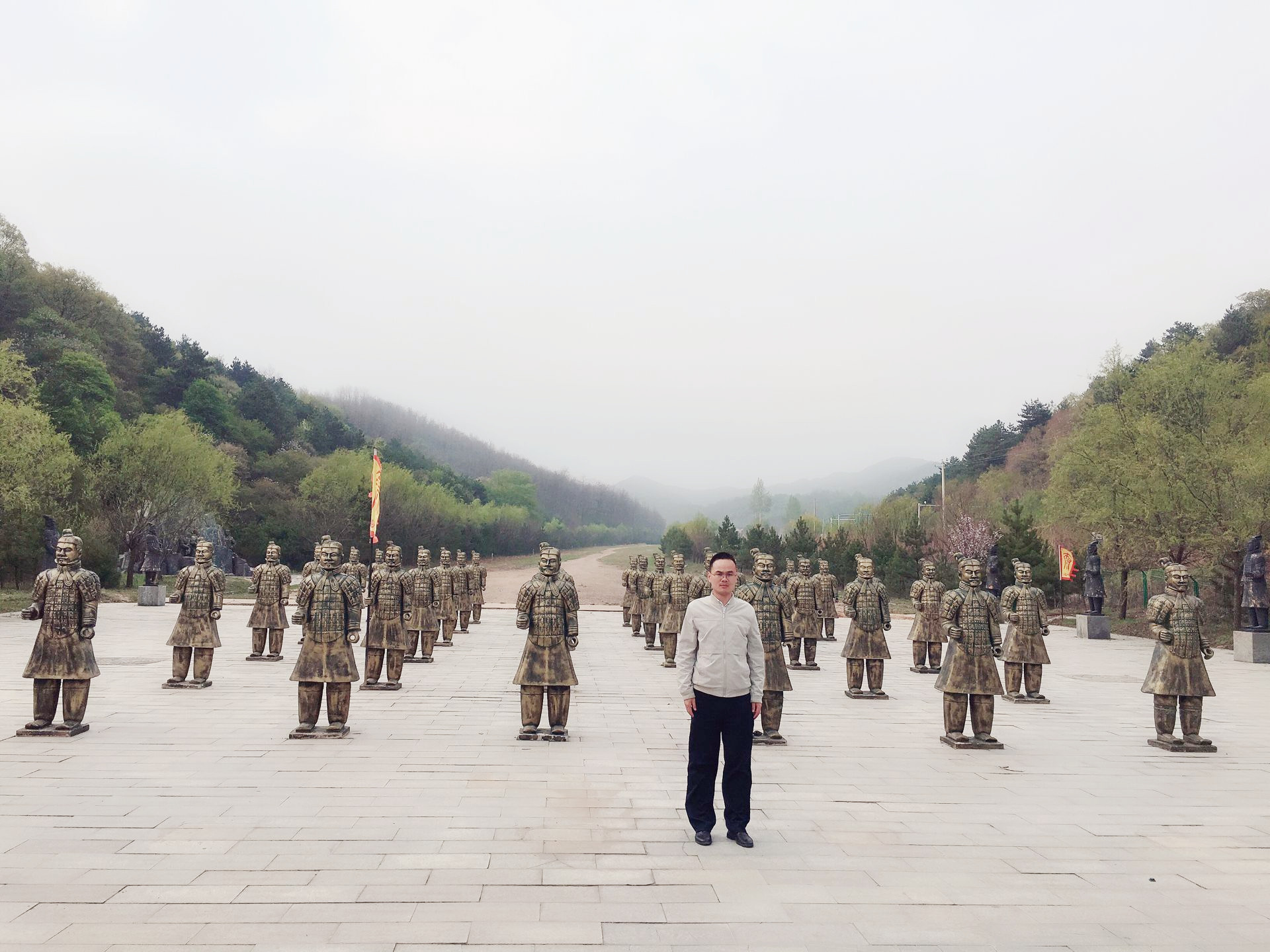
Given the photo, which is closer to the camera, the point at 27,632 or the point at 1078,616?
the point at 27,632

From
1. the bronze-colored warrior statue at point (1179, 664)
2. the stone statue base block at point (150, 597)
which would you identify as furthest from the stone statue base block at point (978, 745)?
the stone statue base block at point (150, 597)

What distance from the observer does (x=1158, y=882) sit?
4648 mm

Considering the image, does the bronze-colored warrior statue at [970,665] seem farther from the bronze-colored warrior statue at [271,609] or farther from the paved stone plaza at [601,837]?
the bronze-colored warrior statue at [271,609]

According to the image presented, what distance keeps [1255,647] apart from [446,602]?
16.7 metres

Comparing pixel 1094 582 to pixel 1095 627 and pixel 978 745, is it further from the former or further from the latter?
pixel 978 745

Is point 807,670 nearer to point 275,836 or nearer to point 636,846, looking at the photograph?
point 636,846

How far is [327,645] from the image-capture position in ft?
25.3

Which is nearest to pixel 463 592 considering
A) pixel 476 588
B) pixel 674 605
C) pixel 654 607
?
pixel 476 588

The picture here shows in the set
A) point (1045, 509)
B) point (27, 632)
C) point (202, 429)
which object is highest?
point (202, 429)

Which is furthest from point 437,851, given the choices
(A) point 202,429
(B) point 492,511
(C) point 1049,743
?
(B) point 492,511

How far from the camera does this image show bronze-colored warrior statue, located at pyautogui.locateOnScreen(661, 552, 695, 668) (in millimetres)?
13648

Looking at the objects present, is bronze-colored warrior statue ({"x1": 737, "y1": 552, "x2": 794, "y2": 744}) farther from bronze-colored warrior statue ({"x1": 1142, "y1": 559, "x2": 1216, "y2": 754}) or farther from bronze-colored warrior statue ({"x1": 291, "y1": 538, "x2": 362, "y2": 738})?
bronze-colored warrior statue ({"x1": 291, "y1": 538, "x2": 362, "y2": 738})

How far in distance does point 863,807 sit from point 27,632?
18595 millimetres

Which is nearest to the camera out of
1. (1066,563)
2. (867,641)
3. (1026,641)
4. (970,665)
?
(970,665)
